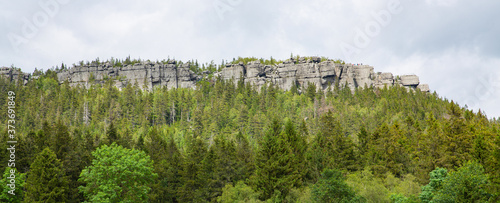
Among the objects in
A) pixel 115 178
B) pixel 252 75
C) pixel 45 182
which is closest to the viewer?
→ pixel 115 178

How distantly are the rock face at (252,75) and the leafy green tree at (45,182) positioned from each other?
392 ft

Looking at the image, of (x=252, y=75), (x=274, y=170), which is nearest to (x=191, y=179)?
(x=274, y=170)

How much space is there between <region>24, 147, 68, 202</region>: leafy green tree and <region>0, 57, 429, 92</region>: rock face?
11962 centimetres

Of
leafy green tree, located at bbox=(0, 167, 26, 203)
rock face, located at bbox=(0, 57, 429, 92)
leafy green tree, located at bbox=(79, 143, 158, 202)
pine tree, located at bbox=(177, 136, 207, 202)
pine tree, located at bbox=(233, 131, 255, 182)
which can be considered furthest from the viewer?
rock face, located at bbox=(0, 57, 429, 92)

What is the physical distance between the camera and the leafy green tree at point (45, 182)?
31.7 m

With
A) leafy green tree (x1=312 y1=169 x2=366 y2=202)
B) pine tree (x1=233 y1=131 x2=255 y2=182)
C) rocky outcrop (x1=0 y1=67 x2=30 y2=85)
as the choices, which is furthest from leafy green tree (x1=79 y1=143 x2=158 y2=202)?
A: rocky outcrop (x1=0 y1=67 x2=30 y2=85)

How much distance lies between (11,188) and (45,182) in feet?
10.3

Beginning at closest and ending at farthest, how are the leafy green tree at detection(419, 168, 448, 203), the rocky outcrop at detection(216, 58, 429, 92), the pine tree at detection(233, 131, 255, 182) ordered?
the leafy green tree at detection(419, 168, 448, 203) < the pine tree at detection(233, 131, 255, 182) < the rocky outcrop at detection(216, 58, 429, 92)

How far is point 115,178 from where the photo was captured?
31422 mm

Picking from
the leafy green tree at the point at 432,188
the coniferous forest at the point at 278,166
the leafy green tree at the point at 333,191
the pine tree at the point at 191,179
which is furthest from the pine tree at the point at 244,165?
the leafy green tree at the point at 432,188

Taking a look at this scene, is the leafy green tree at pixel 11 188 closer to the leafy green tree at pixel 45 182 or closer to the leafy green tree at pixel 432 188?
the leafy green tree at pixel 45 182

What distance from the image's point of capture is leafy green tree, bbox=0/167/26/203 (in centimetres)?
3050

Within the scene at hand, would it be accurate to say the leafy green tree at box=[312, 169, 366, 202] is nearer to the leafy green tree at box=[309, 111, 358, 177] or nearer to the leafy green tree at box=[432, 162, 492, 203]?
the leafy green tree at box=[432, 162, 492, 203]

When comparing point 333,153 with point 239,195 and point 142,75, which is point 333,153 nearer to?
point 239,195
